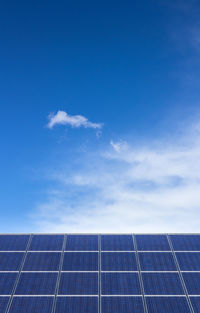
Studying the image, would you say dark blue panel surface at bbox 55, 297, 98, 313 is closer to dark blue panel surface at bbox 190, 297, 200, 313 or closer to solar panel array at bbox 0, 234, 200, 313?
solar panel array at bbox 0, 234, 200, 313

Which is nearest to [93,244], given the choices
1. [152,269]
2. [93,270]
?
[93,270]

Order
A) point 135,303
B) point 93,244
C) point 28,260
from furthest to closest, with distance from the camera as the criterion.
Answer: point 93,244
point 28,260
point 135,303

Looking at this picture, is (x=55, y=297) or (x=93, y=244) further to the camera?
(x=93, y=244)

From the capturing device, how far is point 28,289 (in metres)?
21.9

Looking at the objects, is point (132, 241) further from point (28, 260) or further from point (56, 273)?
point (28, 260)

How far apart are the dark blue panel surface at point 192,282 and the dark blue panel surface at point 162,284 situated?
0.58 m

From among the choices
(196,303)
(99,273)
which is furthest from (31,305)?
(196,303)

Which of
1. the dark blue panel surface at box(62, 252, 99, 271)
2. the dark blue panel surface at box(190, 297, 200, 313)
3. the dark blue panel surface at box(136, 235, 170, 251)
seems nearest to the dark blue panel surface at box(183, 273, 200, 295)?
the dark blue panel surface at box(190, 297, 200, 313)

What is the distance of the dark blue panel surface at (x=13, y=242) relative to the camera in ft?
84.6

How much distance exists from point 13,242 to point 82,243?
20.5 ft

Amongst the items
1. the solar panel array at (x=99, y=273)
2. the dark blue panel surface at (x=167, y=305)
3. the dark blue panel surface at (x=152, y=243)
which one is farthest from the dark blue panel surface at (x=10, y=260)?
the dark blue panel surface at (x=167, y=305)

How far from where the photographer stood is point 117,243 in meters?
26.2

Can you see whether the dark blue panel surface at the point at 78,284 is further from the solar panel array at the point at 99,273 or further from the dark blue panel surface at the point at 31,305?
the dark blue panel surface at the point at 31,305

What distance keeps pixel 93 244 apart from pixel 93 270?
303 centimetres
